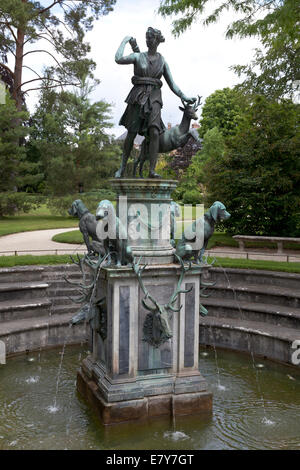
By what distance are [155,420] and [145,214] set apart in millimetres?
2811

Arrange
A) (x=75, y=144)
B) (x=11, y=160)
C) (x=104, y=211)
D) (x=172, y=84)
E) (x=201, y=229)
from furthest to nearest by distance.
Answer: (x=75, y=144)
(x=11, y=160)
(x=172, y=84)
(x=201, y=229)
(x=104, y=211)

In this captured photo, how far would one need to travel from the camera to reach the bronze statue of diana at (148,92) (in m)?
6.21

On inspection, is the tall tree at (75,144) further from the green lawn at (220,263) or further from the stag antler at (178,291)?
the stag antler at (178,291)

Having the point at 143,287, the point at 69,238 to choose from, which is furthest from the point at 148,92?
the point at 69,238

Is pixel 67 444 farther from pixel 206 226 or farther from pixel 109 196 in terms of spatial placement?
pixel 109 196

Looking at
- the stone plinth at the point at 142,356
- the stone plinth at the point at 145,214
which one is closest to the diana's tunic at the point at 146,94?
the stone plinth at the point at 145,214

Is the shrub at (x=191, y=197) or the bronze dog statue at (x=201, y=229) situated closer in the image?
the bronze dog statue at (x=201, y=229)

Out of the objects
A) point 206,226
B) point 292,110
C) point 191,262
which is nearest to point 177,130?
point 206,226

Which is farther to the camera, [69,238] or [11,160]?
[11,160]

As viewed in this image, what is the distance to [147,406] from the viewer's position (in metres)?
5.82

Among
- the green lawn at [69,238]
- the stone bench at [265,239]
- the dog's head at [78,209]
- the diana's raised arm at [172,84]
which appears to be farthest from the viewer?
the green lawn at [69,238]

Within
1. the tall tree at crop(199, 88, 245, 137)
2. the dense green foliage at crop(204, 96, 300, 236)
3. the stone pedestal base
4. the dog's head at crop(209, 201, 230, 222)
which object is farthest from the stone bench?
the tall tree at crop(199, 88, 245, 137)

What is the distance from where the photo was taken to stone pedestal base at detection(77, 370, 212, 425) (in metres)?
5.64

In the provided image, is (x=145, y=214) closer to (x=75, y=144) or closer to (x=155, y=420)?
(x=155, y=420)
